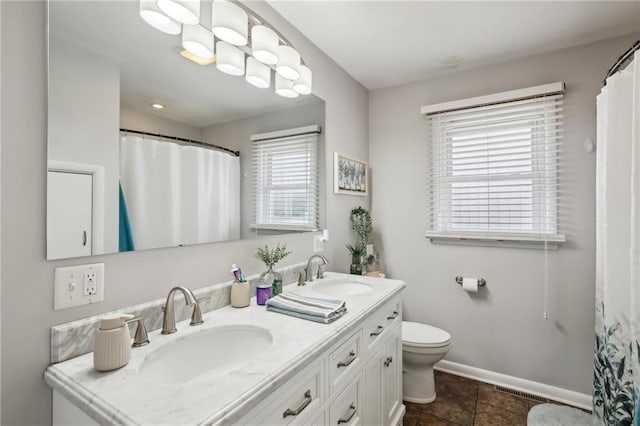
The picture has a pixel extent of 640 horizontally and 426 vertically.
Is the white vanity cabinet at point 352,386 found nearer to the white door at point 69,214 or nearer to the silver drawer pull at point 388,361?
the silver drawer pull at point 388,361

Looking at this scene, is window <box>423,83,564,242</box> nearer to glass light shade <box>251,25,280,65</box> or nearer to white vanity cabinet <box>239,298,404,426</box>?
white vanity cabinet <box>239,298,404,426</box>

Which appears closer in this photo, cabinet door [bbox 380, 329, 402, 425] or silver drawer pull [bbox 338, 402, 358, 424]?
silver drawer pull [bbox 338, 402, 358, 424]

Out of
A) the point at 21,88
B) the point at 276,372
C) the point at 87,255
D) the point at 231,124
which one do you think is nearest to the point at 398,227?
the point at 231,124

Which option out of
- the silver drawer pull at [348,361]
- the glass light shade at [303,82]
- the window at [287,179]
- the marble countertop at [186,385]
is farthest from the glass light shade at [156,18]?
the silver drawer pull at [348,361]

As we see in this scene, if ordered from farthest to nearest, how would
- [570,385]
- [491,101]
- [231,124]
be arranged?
[491,101], [570,385], [231,124]

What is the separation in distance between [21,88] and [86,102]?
0.15 m

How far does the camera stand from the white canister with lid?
81 cm

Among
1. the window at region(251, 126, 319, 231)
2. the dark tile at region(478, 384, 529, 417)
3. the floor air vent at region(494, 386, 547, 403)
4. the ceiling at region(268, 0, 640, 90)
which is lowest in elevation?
the dark tile at region(478, 384, 529, 417)

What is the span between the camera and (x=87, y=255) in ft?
3.13

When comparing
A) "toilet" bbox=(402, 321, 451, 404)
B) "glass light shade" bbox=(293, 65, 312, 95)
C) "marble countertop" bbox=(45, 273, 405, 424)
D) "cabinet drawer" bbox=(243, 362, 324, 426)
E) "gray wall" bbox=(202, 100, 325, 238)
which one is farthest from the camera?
"toilet" bbox=(402, 321, 451, 404)

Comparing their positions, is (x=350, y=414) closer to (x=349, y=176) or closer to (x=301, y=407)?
(x=301, y=407)

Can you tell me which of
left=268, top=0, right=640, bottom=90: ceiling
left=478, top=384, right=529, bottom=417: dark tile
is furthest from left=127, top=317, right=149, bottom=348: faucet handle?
left=478, top=384, right=529, bottom=417: dark tile

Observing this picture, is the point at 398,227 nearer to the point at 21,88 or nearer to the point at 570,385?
the point at 570,385

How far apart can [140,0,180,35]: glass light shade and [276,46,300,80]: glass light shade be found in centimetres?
57
